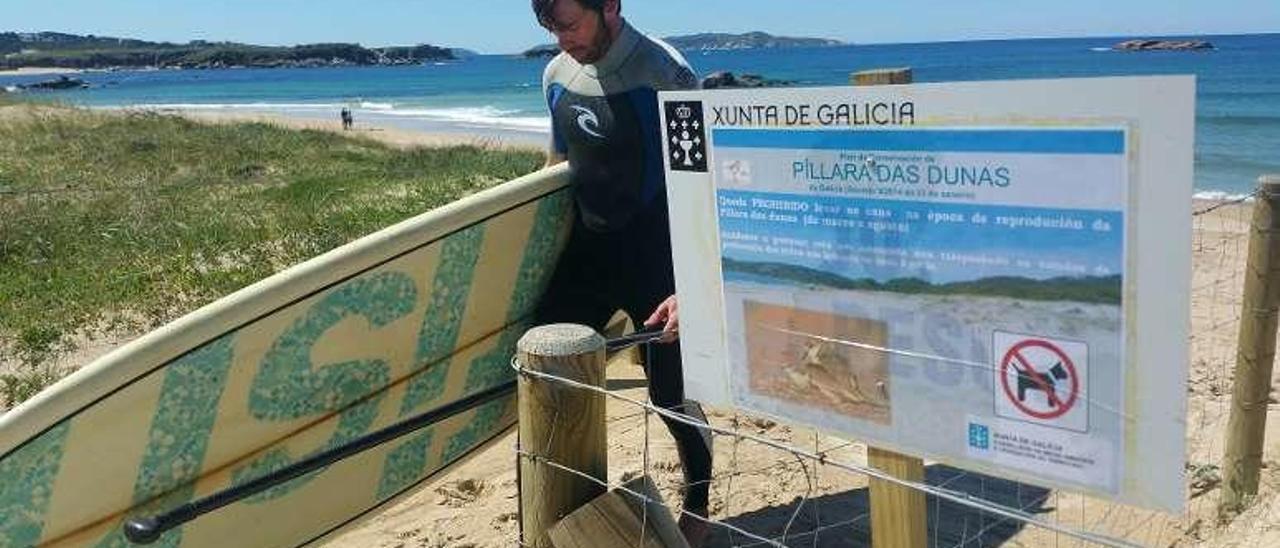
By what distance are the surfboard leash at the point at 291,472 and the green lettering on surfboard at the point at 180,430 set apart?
232mm

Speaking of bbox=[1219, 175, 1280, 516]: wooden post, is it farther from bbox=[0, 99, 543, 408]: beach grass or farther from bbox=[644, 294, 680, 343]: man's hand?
bbox=[0, 99, 543, 408]: beach grass

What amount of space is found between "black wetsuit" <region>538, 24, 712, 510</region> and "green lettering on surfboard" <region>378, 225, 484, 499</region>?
31cm

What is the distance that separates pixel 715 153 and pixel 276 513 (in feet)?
5.99

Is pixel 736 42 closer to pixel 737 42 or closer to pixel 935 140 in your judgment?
pixel 737 42

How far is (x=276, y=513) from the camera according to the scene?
3119 mm

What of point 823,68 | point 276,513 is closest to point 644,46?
point 276,513

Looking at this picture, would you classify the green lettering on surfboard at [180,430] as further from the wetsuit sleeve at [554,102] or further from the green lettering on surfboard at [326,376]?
the wetsuit sleeve at [554,102]

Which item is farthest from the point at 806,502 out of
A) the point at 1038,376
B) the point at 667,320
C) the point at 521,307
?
the point at 1038,376

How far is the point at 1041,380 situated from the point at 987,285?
0.16 m

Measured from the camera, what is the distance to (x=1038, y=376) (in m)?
1.65

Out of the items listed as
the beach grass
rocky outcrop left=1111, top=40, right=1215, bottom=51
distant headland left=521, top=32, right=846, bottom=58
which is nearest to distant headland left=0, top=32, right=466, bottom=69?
distant headland left=521, top=32, right=846, bottom=58

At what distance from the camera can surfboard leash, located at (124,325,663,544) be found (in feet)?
7.47

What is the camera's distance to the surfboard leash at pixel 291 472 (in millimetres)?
2277

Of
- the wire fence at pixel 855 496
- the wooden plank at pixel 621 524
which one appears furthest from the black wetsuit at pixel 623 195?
the wooden plank at pixel 621 524
